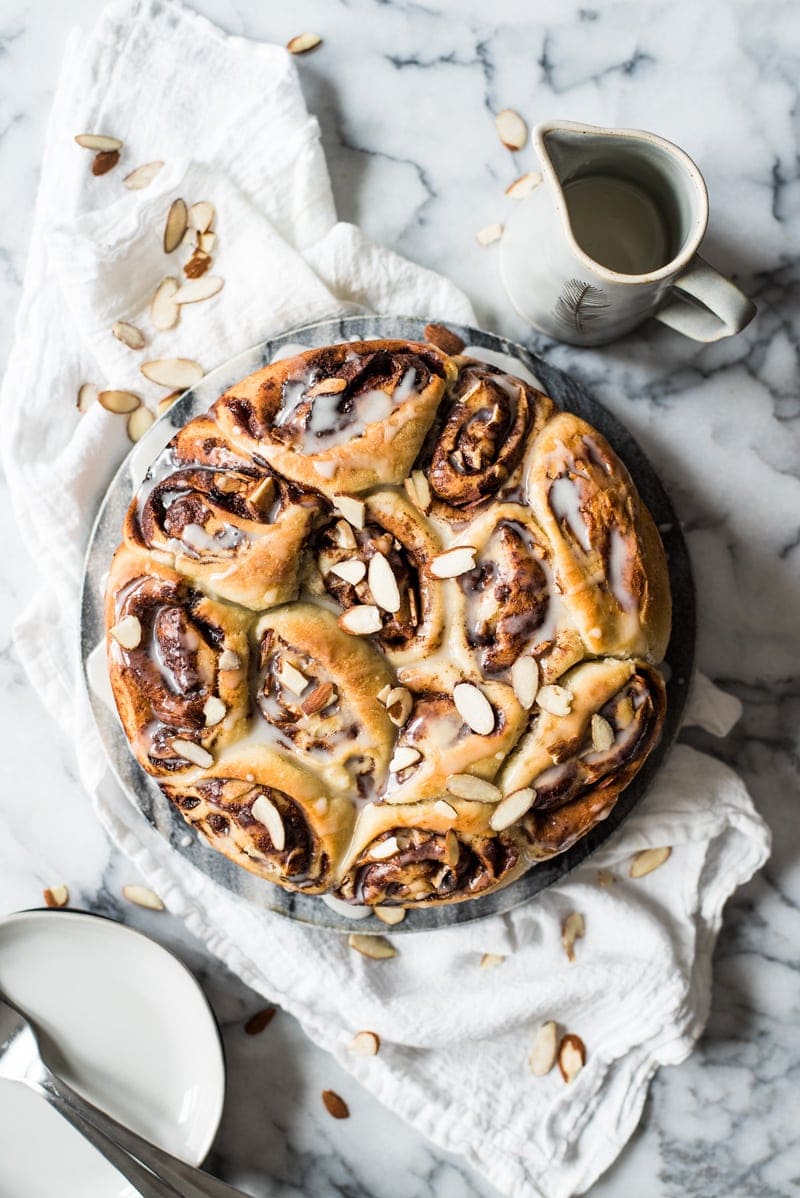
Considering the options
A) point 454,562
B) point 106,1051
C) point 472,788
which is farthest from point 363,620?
point 106,1051

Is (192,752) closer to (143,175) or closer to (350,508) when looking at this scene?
(350,508)

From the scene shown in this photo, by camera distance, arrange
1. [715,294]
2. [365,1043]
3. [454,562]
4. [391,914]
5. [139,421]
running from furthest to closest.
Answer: [365,1043] < [139,421] < [391,914] < [715,294] < [454,562]

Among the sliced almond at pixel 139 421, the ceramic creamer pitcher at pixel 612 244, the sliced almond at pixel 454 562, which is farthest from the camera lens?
the sliced almond at pixel 139 421

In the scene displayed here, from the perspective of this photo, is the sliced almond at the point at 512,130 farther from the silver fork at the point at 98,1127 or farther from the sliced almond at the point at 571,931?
the silver fork at the point at 98,1127

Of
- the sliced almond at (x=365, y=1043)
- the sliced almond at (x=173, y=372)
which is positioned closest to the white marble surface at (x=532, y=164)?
the sliced almond at (x=365, y=1043)

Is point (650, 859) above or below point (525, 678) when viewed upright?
below

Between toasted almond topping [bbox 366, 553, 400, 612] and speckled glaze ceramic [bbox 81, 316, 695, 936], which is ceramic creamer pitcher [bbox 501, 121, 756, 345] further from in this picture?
toasted almond topping [bbox 366, 553, 400, 612]
